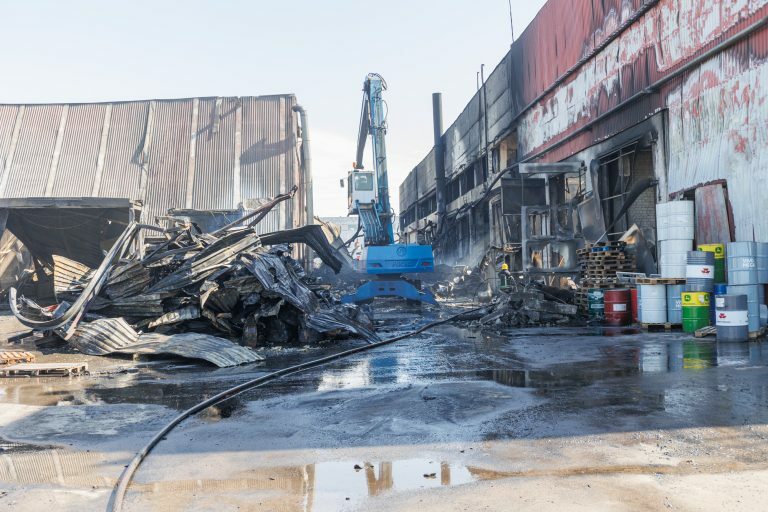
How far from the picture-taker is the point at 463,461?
4.45 metres

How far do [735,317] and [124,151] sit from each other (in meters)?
27.4

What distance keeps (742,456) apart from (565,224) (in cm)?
1597

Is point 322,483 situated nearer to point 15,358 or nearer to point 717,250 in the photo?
point 15,358

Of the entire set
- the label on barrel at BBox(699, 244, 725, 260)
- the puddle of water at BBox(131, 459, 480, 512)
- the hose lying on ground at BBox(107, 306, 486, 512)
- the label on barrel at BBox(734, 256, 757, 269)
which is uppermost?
the label on barrel at BBox(699, 244, 725, 260)

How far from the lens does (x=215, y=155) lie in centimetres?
2977

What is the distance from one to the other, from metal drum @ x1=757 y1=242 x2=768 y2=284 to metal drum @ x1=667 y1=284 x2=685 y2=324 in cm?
143

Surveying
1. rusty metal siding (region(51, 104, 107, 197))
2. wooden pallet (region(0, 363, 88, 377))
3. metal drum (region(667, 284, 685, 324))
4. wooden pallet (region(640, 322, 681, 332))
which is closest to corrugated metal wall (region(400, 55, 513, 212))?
metal drum (region(667, 284, 685, 324))

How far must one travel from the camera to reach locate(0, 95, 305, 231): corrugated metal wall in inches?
1133

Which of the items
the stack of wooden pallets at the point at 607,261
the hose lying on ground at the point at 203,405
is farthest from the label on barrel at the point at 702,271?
the hose lying on ground at the point at 203,405

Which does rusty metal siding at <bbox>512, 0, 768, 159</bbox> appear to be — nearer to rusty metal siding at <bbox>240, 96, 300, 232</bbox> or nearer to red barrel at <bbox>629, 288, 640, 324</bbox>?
red barrel at <bbox>629, 288, 640, 324</bbox>

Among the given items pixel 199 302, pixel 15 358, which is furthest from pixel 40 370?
pixel 199 302

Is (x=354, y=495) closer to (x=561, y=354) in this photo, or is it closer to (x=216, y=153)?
(x=561, y=354)

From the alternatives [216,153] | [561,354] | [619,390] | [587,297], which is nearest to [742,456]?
[619,390]

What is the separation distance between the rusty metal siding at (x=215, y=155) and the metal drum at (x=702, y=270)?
2086 cm
